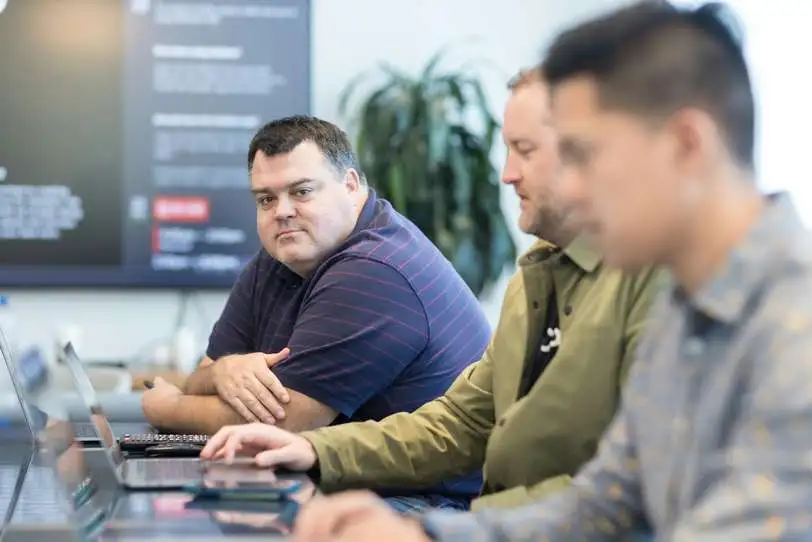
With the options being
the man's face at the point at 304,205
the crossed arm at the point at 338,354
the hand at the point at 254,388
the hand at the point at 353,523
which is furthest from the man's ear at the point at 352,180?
the hand at the point at 353,523

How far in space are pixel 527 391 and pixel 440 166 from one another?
2953 millimetres

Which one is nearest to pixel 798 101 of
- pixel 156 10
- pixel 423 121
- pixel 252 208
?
pixel 423 121

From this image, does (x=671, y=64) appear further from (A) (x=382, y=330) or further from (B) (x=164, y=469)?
(A) (x=382, y=330)

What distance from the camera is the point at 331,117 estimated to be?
490 cm

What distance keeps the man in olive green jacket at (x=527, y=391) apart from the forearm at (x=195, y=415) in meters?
0.47

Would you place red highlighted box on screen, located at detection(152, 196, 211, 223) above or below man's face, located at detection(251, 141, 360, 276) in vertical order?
below

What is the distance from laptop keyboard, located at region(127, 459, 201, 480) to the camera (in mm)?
1808

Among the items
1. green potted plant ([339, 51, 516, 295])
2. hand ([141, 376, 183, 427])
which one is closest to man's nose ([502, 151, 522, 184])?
hand ([141, 376, 183, 427])

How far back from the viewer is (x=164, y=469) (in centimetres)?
190

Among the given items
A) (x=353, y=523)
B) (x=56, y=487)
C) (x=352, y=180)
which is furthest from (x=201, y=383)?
(x=353, y=523)

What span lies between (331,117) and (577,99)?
3828 mm

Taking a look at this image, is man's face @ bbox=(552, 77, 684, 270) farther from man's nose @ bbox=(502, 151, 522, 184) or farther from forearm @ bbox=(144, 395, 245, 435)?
forearm @ bbox=(144, 395, 245, 435)

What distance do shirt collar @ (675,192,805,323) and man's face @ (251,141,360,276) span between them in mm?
1670

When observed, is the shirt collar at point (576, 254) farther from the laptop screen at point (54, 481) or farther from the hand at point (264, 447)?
the laptop screen at point (54, 481)
